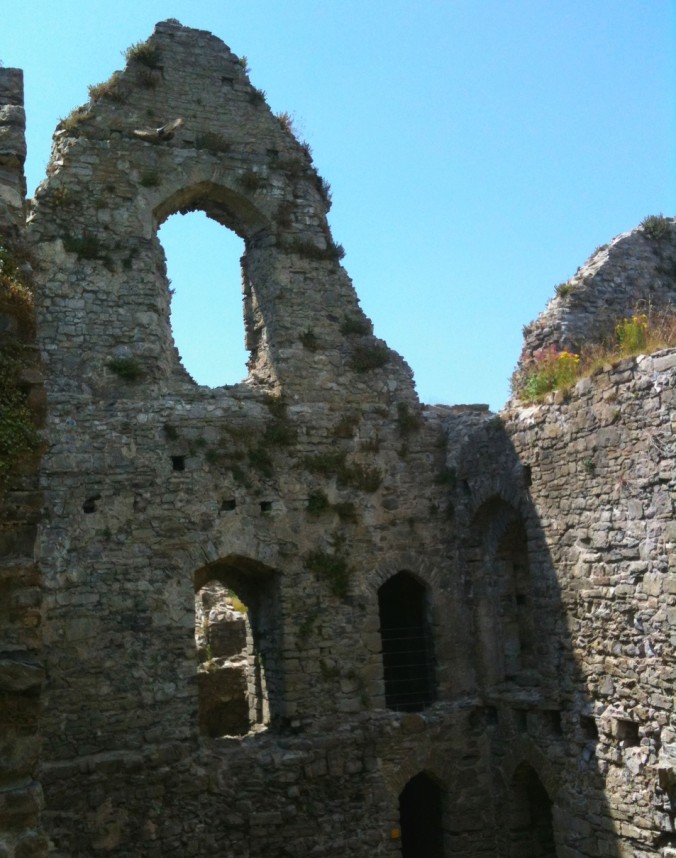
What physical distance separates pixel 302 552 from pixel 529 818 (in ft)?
14.5

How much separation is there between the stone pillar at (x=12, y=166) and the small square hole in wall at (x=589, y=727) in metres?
8.03

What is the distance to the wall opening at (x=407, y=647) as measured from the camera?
12555mm

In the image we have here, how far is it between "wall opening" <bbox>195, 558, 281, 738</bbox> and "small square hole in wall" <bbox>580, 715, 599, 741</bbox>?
3.67 meters

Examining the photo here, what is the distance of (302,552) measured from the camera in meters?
11.8

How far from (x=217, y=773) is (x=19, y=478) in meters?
6.98

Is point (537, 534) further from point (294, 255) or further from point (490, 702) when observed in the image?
point (294, 255)

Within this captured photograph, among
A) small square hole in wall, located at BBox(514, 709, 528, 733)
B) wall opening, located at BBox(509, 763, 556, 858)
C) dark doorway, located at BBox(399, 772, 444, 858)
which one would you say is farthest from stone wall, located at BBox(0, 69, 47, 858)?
dark doorway, located at BBox(399, 772, 444, 858)

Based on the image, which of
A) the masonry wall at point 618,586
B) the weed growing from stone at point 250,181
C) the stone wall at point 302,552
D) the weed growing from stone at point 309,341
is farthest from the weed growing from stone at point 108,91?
the masonry wall at point 618,586

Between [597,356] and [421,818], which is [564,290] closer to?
[597,356]

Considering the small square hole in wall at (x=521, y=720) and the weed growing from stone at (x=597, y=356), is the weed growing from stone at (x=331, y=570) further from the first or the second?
the weed growing from stone at (x=597, y=356)

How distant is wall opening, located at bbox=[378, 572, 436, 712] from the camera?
12.6 meters

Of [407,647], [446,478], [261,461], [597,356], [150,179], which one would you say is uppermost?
[150,179]

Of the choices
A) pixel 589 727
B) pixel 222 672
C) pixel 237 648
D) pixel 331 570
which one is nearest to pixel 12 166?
pixel 331 570

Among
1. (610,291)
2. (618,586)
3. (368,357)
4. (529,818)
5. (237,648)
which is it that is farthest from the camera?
(237,648)
